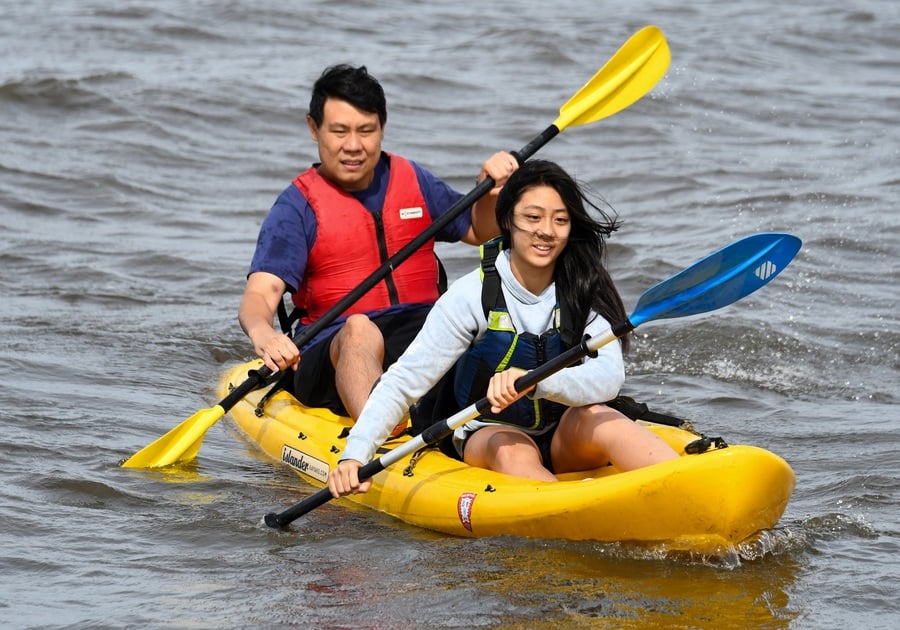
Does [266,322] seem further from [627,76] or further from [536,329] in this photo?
[627,76]

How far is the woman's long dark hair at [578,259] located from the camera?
388cm

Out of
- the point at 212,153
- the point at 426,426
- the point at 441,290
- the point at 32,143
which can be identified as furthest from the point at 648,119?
the point at 426,426

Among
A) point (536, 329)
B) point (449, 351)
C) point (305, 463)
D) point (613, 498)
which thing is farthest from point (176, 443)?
point (613, 498)

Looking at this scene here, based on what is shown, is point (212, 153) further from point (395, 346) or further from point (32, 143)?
point (395, 346)

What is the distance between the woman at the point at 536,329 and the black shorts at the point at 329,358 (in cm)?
80

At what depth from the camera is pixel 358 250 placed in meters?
4.94

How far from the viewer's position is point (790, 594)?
3.68 meters

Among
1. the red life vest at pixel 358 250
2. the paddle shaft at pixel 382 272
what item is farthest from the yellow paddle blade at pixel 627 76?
the red life vest at pixel 358 250

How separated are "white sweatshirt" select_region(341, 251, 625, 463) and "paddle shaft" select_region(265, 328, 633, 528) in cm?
7

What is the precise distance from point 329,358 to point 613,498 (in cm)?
147

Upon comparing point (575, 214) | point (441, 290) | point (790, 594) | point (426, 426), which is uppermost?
point (575, 214)

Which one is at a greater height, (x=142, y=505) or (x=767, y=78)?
(x=767, y=78)

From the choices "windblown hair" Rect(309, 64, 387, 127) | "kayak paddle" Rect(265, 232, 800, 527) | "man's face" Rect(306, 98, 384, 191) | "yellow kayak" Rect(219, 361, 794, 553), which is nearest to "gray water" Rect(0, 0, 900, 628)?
"yellow kayak" Rect(219, 361, 794, 553)

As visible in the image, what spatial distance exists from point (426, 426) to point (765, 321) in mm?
3168
